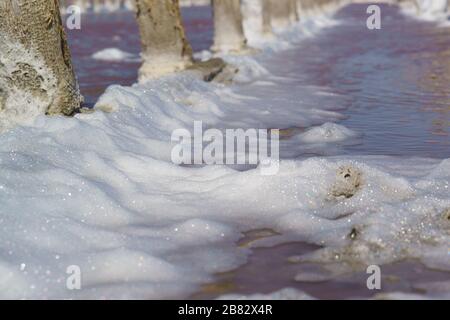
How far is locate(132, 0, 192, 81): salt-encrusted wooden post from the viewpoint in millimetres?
9852

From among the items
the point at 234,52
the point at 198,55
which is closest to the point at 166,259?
the point at 234,52

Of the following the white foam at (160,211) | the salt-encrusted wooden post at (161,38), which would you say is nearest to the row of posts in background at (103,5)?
the salt-encrusted wooden post at (161,38)

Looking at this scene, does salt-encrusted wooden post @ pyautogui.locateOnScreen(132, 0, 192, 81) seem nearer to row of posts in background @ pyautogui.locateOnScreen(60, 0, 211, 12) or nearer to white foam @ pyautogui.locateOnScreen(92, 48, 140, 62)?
white foam @ pyautogui.locateOnScreen(92, 48, 140, 62)

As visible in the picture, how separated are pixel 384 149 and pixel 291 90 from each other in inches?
167

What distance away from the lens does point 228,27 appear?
14.5m

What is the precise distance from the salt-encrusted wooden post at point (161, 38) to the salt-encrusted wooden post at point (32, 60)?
382 cm

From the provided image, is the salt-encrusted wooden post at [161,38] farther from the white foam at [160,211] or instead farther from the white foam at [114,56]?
the white foam at [114,56]

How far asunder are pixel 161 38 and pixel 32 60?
171 inches

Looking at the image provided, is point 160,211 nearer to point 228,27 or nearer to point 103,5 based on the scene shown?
point 228,27

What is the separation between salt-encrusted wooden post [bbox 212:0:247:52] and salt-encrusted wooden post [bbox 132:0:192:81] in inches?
168

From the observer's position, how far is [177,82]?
337 inches

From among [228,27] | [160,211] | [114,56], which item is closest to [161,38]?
[228,27]

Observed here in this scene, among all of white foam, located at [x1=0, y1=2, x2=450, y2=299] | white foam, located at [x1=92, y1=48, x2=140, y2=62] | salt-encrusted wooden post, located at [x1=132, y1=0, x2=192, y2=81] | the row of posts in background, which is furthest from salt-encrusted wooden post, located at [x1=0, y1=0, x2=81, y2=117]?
the row of posts in background
